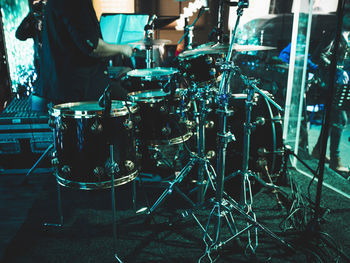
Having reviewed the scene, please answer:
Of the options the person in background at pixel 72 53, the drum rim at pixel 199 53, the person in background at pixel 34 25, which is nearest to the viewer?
the drum rim at pixel 199 53

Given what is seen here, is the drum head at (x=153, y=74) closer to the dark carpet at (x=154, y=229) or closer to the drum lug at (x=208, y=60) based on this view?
the drum lug at (x=208, y=60)

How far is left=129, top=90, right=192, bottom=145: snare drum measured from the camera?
2158mm

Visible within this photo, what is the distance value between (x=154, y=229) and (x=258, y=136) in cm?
115

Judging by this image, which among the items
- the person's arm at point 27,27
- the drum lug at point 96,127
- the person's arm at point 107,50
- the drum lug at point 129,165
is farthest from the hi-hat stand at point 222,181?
the person's arm at point 27,27

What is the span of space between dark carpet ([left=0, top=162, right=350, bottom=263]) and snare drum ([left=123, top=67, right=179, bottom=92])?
1.01 metres

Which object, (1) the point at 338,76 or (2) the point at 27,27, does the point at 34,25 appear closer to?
(2) the point at 27,27

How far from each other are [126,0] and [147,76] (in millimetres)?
4092

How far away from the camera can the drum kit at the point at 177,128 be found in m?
1.71

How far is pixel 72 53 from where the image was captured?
2.35 metres

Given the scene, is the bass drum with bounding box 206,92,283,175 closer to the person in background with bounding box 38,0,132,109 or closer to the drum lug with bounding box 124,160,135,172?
the drum lug with bounding box 124,160,135,172

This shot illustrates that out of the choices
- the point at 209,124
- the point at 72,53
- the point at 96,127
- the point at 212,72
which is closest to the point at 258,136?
the point at 209,124

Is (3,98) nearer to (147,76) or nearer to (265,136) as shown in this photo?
(147,76)

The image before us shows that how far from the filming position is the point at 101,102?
64.6 inches

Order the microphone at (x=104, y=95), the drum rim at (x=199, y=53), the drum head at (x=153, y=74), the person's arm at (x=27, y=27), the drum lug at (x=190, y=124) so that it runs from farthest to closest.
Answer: the person's arm at (x=27, y=27)
the drum head at (x=153, y=74)
the drum lug at (x=190, y=124)
the drum rim at (x=199, y=53)
the microphone at (x=104, y=95)
